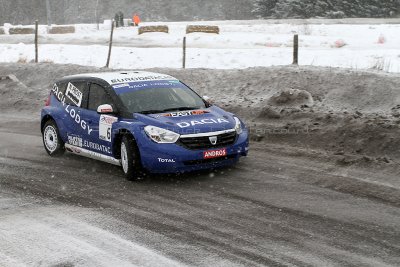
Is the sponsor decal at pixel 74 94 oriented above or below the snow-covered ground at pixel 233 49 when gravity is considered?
above

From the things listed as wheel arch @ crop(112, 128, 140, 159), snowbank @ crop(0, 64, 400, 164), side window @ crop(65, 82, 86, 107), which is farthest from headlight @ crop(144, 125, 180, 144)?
snowbank @ crop(0, 64, 400, 164)

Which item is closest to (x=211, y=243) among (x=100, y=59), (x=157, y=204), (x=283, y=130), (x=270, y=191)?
(x=157, y=204)

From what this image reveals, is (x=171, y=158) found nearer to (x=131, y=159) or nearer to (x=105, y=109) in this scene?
(x=131, y=159)

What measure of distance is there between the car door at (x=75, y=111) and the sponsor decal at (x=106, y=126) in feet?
1.50

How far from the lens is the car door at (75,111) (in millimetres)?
10969

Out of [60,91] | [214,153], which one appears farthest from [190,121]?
[60,91]

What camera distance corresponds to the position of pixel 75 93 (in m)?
11.4

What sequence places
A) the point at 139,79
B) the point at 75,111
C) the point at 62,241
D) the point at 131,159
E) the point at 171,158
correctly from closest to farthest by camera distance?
the point at 62,241 → the point at 171,158 → the point at 131,159 → the point at 139,79 → the point at 75,111

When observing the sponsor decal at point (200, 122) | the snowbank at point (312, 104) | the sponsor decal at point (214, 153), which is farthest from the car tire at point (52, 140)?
the snowbank at point (312, 104)

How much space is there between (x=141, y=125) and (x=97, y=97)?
1.59 metres

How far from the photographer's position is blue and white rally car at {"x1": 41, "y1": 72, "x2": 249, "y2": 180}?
30.8 feet

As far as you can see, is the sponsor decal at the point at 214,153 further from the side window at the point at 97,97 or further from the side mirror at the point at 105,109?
the side window at the point at 97,97

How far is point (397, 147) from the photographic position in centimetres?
1078

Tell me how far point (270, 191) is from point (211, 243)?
2.36 meters
